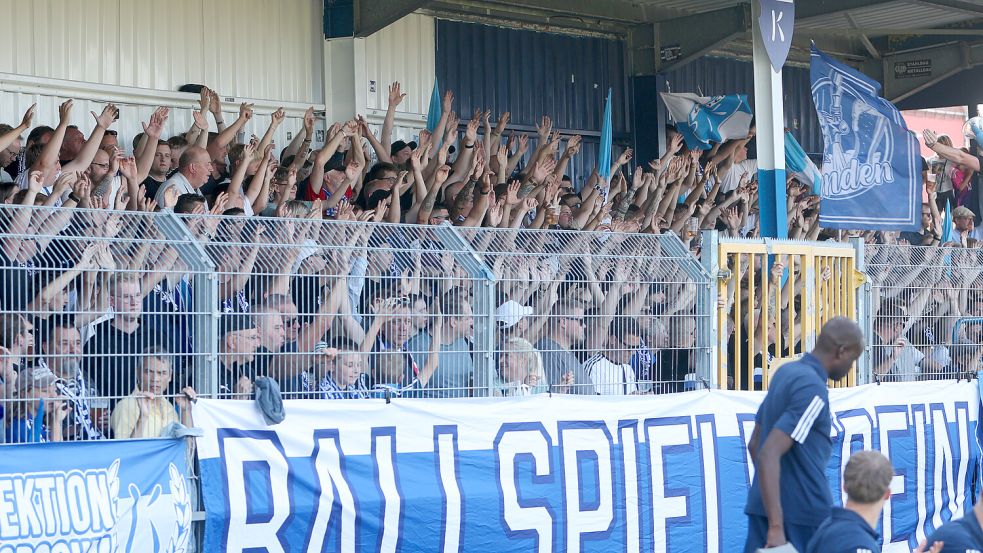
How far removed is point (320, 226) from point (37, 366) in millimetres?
1886

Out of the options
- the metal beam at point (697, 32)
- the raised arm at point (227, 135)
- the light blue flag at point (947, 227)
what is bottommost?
the light blue flag at point (947, 227)

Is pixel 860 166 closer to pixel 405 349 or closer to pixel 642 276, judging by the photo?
pixel 642 276

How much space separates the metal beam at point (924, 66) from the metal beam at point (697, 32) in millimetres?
4071

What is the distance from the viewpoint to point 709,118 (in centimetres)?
1608

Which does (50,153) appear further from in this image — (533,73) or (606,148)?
(533,73)

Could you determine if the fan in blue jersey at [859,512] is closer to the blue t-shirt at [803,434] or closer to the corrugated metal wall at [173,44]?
the blue t-shirt at [803,434]

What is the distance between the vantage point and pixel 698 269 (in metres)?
9.81

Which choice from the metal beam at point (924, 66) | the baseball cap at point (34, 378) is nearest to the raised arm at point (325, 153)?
the baseball cap at point (34, 378)

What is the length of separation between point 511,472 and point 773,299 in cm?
276

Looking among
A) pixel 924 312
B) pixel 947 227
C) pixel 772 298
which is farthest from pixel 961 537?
pixel 947 227

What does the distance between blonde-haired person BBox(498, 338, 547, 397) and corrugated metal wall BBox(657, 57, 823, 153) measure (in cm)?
844

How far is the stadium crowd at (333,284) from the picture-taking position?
23.3ft

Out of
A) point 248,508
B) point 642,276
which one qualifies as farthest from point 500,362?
point 248,508

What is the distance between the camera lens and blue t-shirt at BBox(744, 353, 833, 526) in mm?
6621
